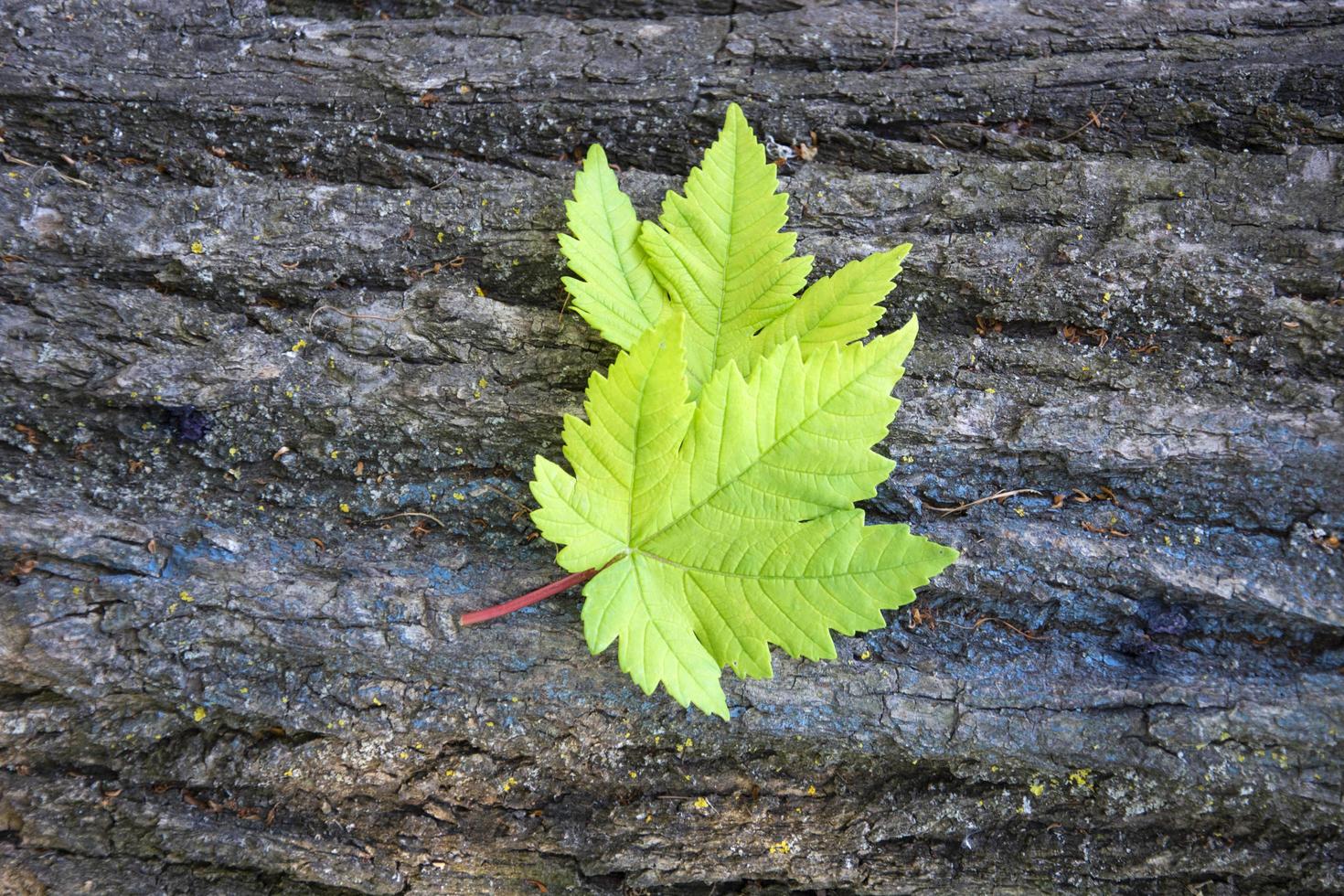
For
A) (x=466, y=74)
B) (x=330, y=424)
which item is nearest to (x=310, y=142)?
(x=466, y=74)

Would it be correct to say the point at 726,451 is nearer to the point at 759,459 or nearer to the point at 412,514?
the point at 759,459

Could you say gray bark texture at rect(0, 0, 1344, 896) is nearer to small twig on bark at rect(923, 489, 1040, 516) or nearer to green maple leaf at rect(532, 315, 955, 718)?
small twig on bark at rect(923, 489, 1040, 516)

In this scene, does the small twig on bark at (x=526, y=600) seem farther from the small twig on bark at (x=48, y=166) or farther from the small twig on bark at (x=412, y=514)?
the small twig on bark at (x=48, y=166)

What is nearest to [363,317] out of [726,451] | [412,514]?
[412,514]

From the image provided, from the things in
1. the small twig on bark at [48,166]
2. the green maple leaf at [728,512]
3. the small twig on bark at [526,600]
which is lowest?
the small twig on bark at [526,600]

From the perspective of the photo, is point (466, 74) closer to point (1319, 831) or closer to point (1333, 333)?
point (1333, 333)

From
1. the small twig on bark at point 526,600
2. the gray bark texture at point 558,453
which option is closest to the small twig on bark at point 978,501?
the gray bark texture at point 558,453
